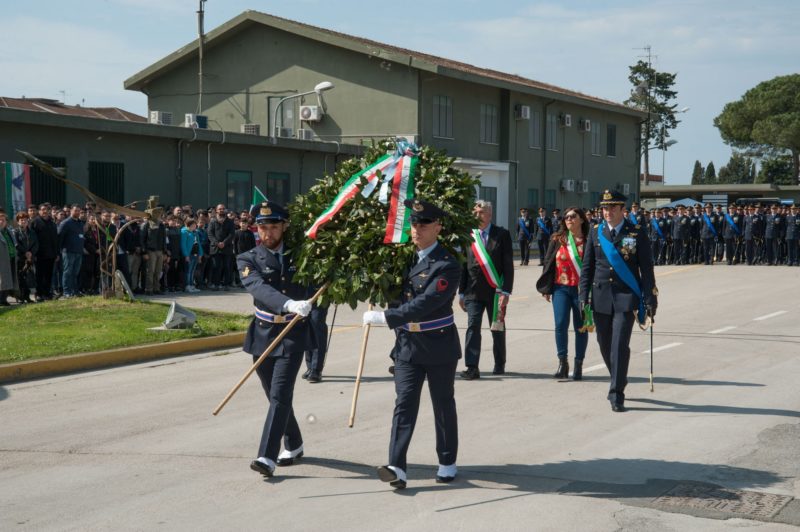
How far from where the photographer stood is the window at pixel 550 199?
45188mm

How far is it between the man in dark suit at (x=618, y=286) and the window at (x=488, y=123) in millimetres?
31475

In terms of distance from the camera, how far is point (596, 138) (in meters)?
49.8

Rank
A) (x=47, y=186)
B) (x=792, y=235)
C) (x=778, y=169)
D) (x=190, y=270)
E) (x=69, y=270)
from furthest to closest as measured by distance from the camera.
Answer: (x=778, y=169), (x=792, y=235), (x=47, y=186), (x=190, y=270), (x=69, y=270)

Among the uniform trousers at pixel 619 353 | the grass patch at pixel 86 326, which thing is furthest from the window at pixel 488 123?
the uniform trousers at pixel 619 353

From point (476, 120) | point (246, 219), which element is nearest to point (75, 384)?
point (246, 219)

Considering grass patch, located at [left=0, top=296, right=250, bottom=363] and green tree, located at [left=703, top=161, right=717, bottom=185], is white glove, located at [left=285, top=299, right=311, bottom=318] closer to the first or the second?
grass patch, located at [left=0, top=296, right=250, bottom=363]

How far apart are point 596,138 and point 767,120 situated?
3909cm

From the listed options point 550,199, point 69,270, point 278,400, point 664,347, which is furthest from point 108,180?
point 550,199

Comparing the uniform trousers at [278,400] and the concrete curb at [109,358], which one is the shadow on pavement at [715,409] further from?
the concrete curb at [109,358]

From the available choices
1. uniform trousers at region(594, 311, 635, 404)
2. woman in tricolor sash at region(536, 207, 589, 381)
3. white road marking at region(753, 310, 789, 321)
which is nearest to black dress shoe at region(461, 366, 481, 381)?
woman in tricolor sash at region(536, 207, 589, 381)

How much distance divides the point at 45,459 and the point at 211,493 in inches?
71.2

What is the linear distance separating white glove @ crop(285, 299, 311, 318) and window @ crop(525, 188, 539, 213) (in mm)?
37272

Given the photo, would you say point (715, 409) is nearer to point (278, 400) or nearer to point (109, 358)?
point (278, 400)

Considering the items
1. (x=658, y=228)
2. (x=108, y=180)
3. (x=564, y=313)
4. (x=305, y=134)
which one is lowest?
(x=564, y=313)
